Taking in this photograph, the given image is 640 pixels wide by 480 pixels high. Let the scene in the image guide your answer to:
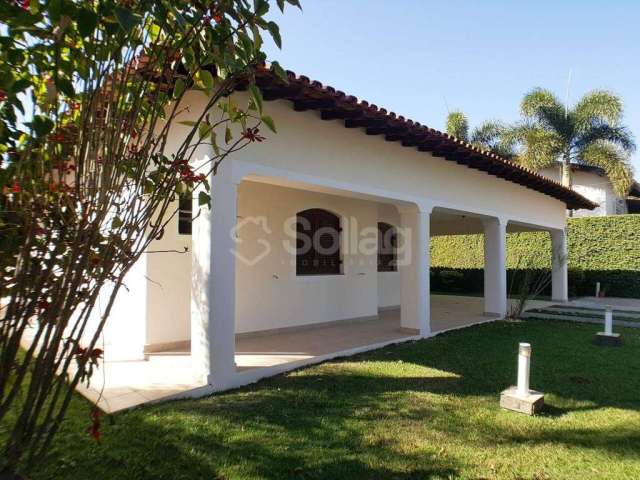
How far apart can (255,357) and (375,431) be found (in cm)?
318

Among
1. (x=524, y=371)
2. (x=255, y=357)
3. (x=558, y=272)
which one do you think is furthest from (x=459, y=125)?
(x=524, y=371)

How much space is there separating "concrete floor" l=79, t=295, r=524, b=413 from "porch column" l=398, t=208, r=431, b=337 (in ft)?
1.20

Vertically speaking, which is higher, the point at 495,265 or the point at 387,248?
the point at 387,248

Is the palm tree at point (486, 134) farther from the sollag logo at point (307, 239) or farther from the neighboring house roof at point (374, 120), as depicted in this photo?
the sollag logo at point (307, 239)

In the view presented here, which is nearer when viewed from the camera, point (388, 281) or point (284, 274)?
point (284, 274)

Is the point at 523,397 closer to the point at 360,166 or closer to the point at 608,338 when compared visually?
the point at 360,166

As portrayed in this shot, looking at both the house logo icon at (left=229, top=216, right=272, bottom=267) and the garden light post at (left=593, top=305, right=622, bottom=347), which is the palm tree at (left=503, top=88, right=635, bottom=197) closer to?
the garden light post at (left=593, top=305, right=622, bottom=347)

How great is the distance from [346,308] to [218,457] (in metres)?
7.65

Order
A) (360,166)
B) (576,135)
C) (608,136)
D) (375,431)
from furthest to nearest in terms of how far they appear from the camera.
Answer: (576,135)
(608,136)
(360,166)
(375,431)

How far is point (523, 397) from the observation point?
537cm

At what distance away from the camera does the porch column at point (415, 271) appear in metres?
9.82

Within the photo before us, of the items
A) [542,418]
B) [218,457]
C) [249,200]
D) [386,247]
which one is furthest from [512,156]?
[218,457]

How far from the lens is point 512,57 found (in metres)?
12.5

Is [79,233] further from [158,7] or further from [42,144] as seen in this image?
[158,7]
